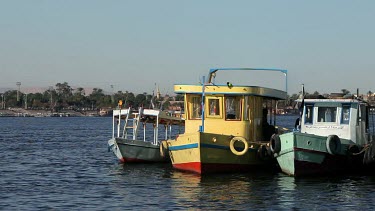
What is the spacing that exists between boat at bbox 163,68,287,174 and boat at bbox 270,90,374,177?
1.52 m

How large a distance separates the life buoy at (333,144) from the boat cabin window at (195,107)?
6.69 metres

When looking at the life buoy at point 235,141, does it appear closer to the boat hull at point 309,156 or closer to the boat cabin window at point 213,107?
the boat hull at point 309,156

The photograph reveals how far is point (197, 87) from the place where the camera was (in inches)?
1457

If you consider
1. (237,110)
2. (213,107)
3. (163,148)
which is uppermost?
(213,107)

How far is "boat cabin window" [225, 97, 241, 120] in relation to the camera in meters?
36.8

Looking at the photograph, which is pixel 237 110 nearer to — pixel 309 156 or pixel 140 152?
pixel 309 156

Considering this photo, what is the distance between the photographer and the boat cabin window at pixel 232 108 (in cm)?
3681

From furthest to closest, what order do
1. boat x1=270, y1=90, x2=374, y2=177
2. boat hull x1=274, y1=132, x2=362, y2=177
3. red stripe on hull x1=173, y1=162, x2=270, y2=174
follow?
red stripe on hull x1=173, y1=162, x2=270, y2=174
boat x1=270, y1=90, x2=374, y2=177
boat hull x1=274, y1=132, x2=362, y2=177

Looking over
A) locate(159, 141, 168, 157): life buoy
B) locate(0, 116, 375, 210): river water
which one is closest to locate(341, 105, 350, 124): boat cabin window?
locate(0, 116, 375, 210): river water

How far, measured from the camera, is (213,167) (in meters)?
35.1

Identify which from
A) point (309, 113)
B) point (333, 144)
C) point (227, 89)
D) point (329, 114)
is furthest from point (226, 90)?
point (333, 144)

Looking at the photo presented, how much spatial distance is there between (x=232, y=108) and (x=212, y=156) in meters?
3.19

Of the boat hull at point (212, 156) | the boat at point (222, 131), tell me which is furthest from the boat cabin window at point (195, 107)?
the boat hull at point (212, 156)

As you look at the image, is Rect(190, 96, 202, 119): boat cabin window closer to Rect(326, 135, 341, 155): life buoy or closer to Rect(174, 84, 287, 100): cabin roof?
Rect(174, 84, 287, 100): cabin roof
